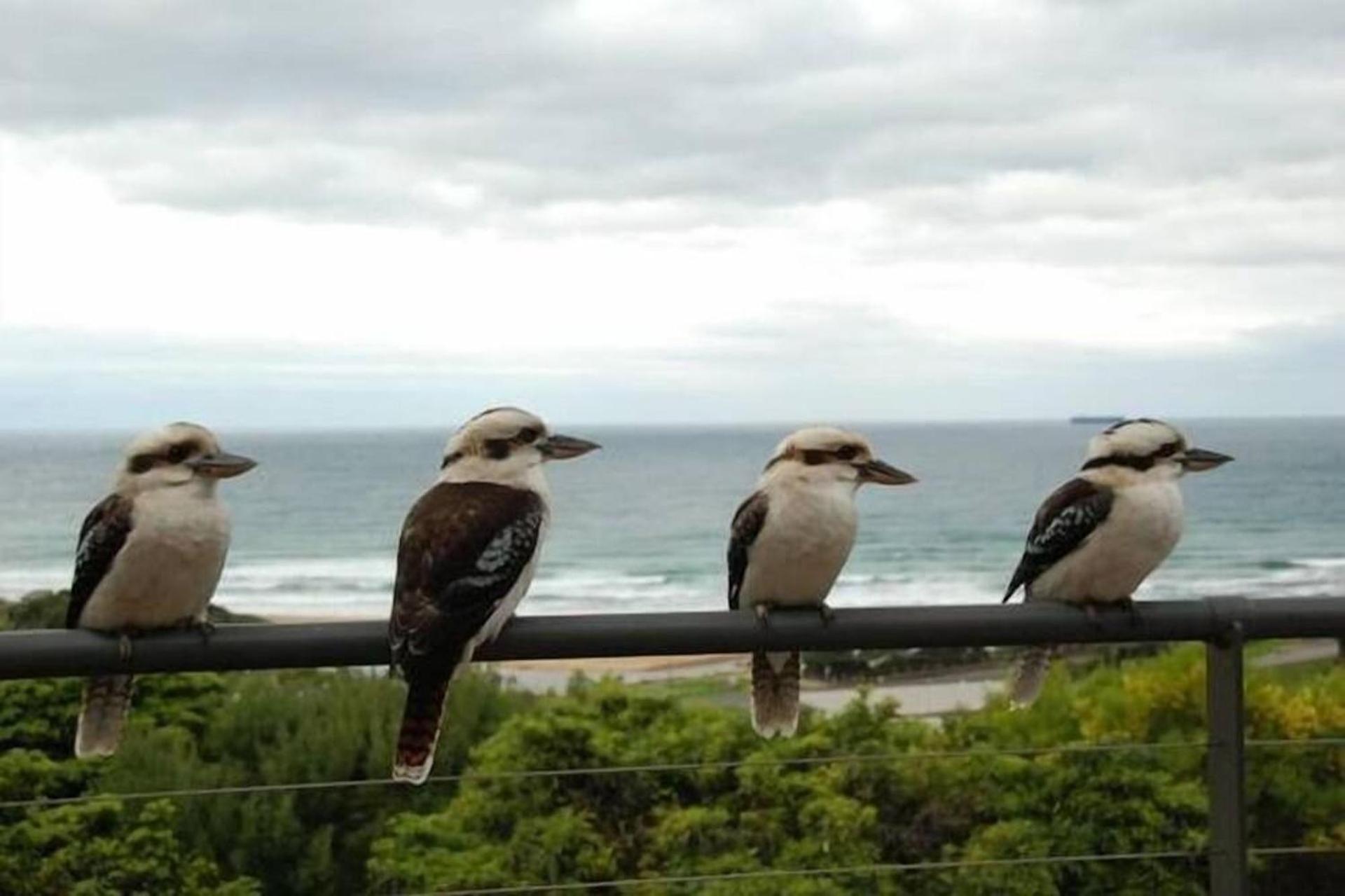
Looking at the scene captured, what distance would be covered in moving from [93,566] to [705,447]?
102255 millimetres

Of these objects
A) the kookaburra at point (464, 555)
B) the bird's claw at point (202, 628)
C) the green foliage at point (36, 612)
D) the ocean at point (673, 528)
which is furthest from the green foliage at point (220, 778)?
the ocean at point (673, 528)

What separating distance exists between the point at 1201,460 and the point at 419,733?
182cm

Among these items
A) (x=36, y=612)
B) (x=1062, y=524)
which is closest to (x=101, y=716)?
(x=1062, y=524)

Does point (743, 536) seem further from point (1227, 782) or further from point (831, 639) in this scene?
point (1227, 782)

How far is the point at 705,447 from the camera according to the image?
105438 millimetres

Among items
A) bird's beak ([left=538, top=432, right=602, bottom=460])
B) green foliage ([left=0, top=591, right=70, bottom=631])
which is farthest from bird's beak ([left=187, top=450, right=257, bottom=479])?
green foliage ([left=0, top=591, right=70, bottom=631])

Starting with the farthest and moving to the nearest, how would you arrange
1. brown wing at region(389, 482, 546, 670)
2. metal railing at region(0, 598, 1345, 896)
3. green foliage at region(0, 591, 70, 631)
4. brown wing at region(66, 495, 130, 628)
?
1. green foliage at region(0, 591, 70, 631)
2. brown wing at region(66, 495, 130, 628)
3. brown wing at region(389, 482, 546, 670)
4. metal railing at region(0, 598, 1345, 896)

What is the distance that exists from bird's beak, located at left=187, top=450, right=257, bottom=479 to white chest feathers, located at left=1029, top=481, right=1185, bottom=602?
1.56 meters

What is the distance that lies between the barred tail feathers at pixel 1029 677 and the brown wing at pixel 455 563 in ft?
3.21

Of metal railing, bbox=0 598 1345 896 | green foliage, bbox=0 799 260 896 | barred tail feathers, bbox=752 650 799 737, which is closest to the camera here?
metal railing, bbox=0 598 1345 896

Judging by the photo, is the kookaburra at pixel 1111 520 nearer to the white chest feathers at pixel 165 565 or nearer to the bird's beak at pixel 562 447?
the bird's beak at pixel 562 447

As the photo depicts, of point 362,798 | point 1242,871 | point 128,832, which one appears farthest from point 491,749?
point 1242,871

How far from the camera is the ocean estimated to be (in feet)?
123

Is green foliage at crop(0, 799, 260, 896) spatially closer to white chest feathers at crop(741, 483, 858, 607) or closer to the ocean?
white chest feathers at crop(741, 483, 858, 607)
